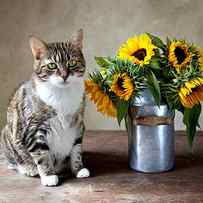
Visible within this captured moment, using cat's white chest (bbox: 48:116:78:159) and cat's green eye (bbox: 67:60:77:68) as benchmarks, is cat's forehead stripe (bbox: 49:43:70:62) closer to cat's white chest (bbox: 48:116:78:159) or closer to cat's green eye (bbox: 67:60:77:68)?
cat's green eye (bbox: 67:60:77:68)

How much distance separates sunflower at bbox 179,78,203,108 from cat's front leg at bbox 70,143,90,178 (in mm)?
318

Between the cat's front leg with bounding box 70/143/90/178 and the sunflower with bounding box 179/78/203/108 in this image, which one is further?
the cat's front leg with bounding box 70/143/90/178

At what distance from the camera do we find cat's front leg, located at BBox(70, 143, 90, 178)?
107 cm

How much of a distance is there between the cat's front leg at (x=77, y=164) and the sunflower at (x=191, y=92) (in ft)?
1.04

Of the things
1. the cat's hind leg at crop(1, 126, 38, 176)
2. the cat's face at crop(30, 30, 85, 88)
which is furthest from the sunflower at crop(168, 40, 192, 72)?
the cat's hind leg at crop(1, 126, 38, 176)

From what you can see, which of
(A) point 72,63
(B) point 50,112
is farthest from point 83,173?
(A) point 72,63

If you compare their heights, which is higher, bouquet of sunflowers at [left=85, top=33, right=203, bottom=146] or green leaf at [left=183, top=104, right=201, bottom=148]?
bouquet of sunflowers at [left=85, top=33, right=203, bottom=146]

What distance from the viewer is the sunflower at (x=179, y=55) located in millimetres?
983

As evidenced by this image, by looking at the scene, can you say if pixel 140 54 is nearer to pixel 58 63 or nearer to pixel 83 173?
pixel 58 63

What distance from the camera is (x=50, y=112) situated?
105cm

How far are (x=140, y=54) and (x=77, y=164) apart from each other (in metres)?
0.34

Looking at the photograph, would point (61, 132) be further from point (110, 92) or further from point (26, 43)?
point (26, 43)

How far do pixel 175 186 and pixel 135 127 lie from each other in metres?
0.18

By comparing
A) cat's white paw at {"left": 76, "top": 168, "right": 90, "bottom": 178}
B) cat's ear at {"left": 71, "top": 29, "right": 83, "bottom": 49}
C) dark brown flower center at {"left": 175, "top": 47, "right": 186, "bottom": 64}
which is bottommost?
cat's white paw at {"left": 76, "top": 168, "right": 90, "bottom": 178}
